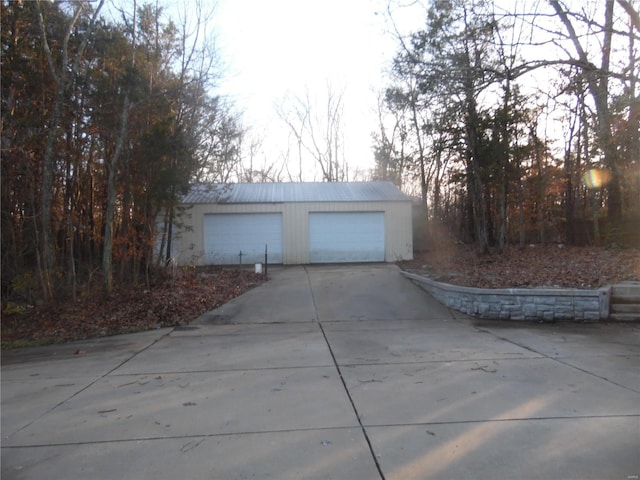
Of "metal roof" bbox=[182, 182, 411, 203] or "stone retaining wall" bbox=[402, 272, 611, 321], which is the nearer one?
"stone retaining wall" bbox=[402, 272, 611, 321]

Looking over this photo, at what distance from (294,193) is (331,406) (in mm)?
15402

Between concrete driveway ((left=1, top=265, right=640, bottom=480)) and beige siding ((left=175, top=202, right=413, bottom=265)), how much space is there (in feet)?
31.2

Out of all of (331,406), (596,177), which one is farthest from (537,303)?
(596,177)

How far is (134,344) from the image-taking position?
26.7ft

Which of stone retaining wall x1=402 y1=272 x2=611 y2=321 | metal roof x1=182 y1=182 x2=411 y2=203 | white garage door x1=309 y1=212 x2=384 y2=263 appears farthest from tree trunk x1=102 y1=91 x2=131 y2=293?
stone retaining wall x1=402 y1=272 x2=611 y2=321

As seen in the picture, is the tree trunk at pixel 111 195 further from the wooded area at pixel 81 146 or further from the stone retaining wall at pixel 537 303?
the stone retaining wall at pixel 537 303

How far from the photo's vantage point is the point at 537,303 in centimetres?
950

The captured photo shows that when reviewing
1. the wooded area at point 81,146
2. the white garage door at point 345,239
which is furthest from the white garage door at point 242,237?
the wooded area at point 81,146

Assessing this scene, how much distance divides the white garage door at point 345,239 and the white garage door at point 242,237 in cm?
145

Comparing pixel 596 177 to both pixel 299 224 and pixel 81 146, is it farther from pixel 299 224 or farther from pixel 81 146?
pixel 81 146

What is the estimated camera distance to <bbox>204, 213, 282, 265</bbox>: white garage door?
711 inches

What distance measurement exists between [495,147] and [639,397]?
40.4 feet

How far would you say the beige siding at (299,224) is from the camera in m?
17.9

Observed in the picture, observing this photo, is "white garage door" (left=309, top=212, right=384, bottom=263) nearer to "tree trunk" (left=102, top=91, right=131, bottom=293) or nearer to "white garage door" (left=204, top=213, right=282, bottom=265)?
"white garage door" (left=204, top=213, right=282, bottom=265)
